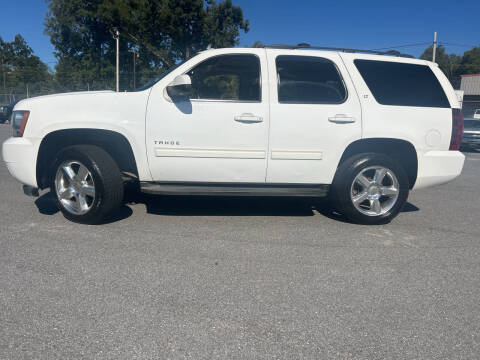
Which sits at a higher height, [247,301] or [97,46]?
[97,46]

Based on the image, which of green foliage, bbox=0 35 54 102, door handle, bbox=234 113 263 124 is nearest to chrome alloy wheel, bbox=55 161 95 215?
door handle, bbox=234 113 263 124

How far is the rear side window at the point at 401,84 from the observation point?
4773 millimetres

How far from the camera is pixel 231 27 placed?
161 feet

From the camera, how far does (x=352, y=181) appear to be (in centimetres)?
472

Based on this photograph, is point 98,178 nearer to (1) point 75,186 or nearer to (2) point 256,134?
(1) point 75,186

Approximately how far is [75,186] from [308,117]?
2670mm

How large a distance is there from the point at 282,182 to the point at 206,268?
1.55 meters

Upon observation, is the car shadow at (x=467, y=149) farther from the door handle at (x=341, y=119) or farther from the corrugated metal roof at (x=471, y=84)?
the corrugated metal roof at (x=471, y=84)

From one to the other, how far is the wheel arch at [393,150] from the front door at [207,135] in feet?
3.48

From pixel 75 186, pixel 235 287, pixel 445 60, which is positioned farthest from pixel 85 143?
pixel 445 60

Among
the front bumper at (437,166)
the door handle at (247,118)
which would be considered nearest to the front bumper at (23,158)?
the door handle at (247,118)

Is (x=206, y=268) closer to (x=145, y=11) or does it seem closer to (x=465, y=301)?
(x=465, y=301)

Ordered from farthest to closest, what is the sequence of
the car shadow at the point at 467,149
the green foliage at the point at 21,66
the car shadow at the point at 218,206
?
the green foliage at the point at 21,66 < the car shadow at the point at 467,149 < the car shadow at the point at 218,206

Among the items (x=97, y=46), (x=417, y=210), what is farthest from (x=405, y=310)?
(x=97, y=46)
